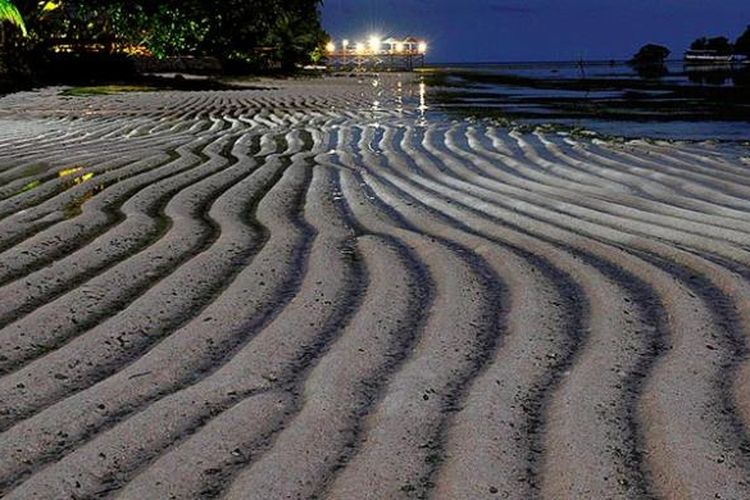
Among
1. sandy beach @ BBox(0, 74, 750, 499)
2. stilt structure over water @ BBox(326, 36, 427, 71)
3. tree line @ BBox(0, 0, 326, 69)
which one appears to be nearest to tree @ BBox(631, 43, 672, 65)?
stilt structure over water @ BBox(326, 36, 427, 71)

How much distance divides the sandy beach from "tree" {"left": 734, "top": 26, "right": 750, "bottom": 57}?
78.3 meters

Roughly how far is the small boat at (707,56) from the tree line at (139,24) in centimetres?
5925

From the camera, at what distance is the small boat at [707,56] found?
261 ft

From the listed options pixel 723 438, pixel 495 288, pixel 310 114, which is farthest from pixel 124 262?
pixel 310 114

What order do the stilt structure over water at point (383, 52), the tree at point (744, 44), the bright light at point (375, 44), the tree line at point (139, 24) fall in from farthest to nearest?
the tree at point (744, 44), the bright light at point (375, 44), the stilt structure over water at point (383, 52), the tree line at point (139, 24)

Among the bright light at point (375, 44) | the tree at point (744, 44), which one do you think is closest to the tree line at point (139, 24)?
the bright light at point (375, 44)

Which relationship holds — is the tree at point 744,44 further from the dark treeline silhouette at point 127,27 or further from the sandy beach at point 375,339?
the sandy beach at point 375,339

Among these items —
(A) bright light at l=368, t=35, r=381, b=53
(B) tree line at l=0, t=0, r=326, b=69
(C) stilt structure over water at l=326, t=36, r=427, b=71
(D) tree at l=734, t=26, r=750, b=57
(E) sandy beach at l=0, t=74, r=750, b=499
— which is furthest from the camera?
(D) tree at l=734, t=26, r=750, b=57

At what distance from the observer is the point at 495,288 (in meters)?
2.82

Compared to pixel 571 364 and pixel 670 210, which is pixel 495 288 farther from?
pixel 670 210

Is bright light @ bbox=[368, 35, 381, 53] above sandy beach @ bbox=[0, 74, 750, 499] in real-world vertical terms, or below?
above

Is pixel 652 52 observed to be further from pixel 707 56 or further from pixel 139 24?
pixel 139 24

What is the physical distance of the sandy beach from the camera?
5.45 feet

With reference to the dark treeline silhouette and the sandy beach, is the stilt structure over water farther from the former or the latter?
the sandy beach
